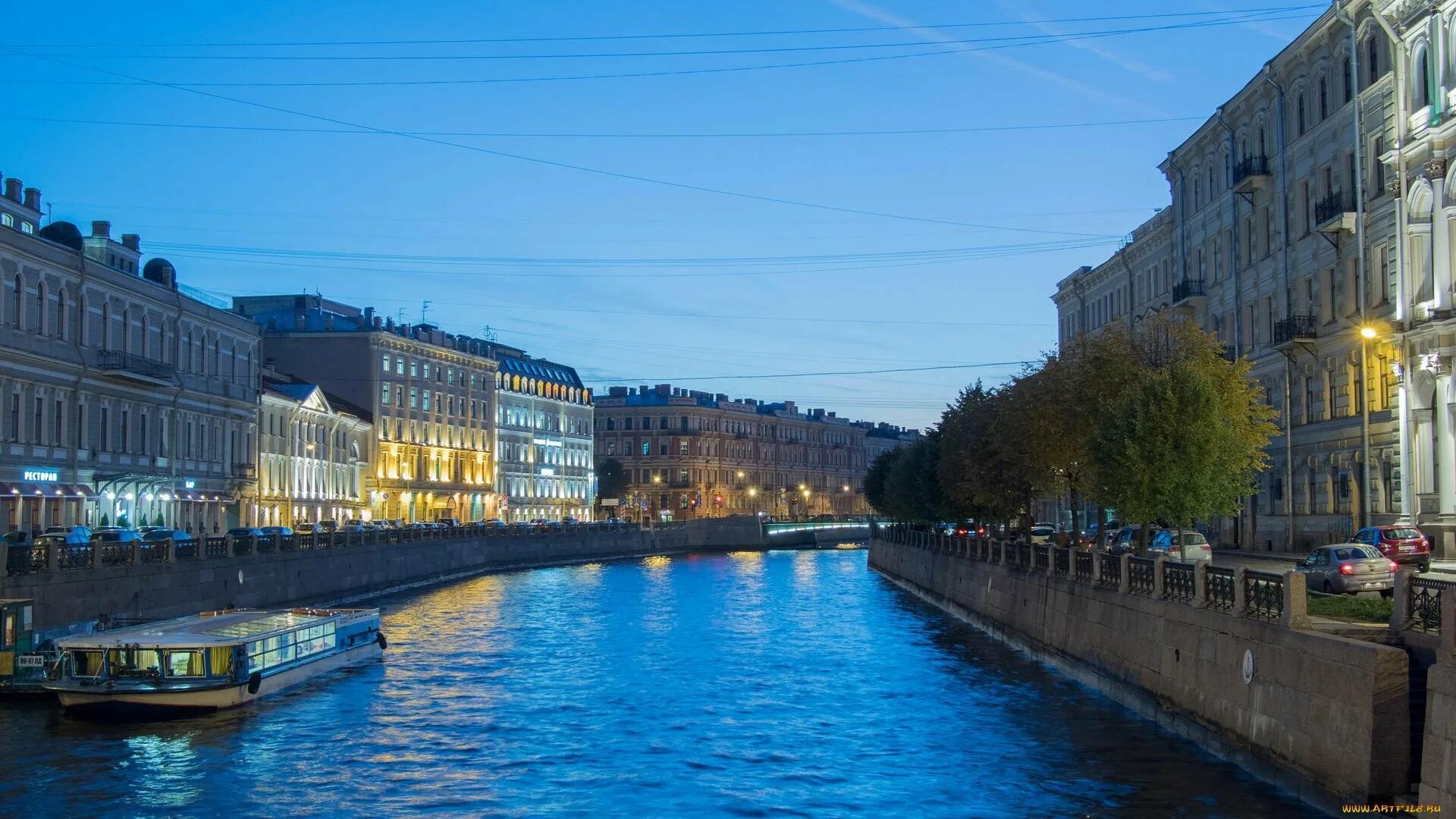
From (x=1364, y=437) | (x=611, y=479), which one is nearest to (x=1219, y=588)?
(x=1364, y=437)

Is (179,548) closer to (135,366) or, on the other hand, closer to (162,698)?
(162,698)

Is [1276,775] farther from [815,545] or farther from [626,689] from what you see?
[815,545]

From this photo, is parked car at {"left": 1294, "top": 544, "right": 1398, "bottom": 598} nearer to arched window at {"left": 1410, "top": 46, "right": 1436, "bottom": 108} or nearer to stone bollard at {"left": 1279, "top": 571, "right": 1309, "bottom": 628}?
stone bollard at {"left": 1279, "top": 571, "right": 1309, "bottom": 628}

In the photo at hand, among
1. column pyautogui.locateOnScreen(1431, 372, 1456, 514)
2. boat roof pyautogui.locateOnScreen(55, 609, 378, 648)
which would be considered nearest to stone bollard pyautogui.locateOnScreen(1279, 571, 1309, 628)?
column pyautogui.locateOnScreen(1431, 372, 1456, 514)

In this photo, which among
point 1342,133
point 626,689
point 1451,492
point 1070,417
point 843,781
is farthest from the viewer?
point 1342,133

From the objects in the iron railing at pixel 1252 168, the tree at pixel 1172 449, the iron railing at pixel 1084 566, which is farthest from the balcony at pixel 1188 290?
the iron railing at pixel 1084 566

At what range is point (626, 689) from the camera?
35969mm

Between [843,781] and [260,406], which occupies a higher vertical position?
[260,406]

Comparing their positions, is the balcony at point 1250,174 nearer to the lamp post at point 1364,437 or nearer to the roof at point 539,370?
the lamp post at point 1364,437

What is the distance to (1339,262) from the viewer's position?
50312mm

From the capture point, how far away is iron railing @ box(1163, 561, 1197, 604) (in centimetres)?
2681

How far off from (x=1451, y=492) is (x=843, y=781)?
24.5m

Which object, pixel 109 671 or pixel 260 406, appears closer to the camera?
pixel 109 671

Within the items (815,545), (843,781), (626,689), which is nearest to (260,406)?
(626,689)
